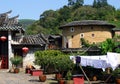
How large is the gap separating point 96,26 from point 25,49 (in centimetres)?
2754

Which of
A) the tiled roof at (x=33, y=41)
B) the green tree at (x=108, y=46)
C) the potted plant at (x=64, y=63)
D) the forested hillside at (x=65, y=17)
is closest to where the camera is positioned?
the potted plant at (x=64, y=63)

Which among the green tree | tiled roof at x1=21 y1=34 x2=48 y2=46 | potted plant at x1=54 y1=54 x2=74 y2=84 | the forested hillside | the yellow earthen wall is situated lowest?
potted plant at x1=54 y1=54 x2=74 y2=84

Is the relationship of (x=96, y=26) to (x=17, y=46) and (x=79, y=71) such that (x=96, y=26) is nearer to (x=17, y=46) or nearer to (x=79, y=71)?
(x=17, y=46)

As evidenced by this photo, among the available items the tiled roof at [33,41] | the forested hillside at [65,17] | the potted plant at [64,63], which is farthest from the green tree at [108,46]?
the forested hillside at [65,17]

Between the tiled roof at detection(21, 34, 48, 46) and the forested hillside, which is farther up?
the forested hillside

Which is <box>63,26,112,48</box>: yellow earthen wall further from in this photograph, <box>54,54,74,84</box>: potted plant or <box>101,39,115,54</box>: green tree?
<box>54,54,74,84</box>: potted plant

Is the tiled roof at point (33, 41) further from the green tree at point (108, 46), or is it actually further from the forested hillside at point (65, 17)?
the forested hillside at point (65, 17)

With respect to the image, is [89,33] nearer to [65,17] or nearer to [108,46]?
[108,46]

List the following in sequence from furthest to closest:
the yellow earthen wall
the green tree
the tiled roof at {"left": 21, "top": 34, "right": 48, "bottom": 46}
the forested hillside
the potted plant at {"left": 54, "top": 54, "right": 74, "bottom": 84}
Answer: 1. the forested hillside
2. the yellow earthen wall
3. the tiled roof at {"left": 21, "top": 34, "right": 48, "bottom": 46}
4. the green tree
5. the potted plant at {"left": 54, "top": 54, "right": 74, "bottom": 84}

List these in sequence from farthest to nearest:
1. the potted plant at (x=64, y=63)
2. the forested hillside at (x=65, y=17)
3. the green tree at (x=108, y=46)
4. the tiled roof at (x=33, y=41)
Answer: the forested hillside at (x=65, y=17) < the tiled roof at (x=33, y=41) < the green tree at (x=108, y=46) < the potted plant at (x=64, y=63)

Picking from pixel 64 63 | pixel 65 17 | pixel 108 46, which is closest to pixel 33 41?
pixel 108 46

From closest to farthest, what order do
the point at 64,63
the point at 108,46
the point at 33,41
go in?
the point at 64,63
the point at 108,46
the point at 33,41

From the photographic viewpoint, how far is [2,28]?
31.7 meters

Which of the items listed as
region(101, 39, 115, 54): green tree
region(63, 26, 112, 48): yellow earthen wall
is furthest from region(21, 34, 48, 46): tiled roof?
region(63, 26, 112, 48): yellow earthen wall
